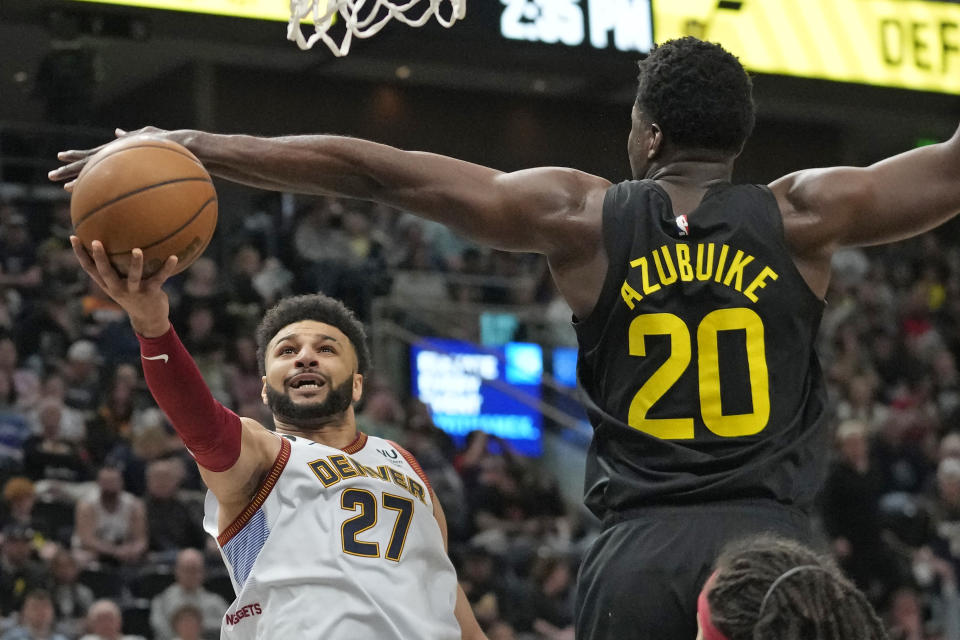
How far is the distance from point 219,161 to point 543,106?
37.4 feet

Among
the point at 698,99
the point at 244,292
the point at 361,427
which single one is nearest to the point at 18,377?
the point at 244,292

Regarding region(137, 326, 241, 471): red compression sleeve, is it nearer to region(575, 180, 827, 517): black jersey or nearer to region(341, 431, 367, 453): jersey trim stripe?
region(341, 431, 367, 453): jersey trim stripe

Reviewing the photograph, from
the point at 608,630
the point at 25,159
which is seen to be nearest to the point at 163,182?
the point at 608,630

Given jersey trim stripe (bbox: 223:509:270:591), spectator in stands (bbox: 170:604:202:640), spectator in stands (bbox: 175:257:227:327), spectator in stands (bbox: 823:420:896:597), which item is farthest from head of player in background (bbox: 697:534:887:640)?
spectator in stands (bbox: 175:257:227:327)

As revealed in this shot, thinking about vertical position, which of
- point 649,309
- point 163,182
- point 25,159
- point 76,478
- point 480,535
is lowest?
point 480,535

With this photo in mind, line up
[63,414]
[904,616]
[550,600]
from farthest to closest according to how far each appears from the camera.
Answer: [904,616] < [550,600] < [63,414]

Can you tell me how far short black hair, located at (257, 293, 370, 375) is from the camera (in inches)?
167

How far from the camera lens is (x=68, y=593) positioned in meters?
7.71

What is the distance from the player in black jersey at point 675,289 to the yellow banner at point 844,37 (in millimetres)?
6413

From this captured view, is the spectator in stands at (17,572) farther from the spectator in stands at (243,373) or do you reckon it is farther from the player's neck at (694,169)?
the player's neck at (694,169)

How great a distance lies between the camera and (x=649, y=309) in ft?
9.66

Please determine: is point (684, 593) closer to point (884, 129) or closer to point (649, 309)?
point (649, 309)

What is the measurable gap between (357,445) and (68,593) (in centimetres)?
429

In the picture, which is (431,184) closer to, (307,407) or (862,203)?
(862,203)
